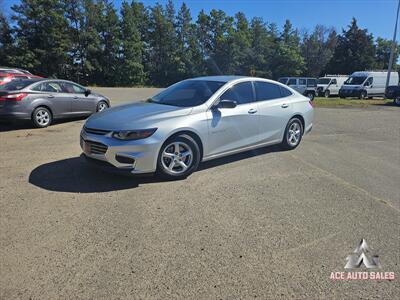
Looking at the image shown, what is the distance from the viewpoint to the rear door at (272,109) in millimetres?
6164

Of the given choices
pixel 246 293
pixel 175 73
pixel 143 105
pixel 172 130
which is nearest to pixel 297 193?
pixel 172 130

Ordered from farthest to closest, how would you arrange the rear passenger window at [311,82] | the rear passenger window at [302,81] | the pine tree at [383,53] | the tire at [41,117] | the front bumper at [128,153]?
1. the pine tree at [383,53]
2. the rear passenger window at [311,82]
3. the rear passenger window at [302,81]
4. the tire at [41,117]
5. the front bumper at [128,153]

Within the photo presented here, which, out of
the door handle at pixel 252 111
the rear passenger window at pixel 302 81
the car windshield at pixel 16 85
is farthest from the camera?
the rear passenger window at pixel 302 81

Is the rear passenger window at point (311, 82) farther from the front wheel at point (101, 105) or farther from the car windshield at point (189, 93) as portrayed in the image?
the car windshield at point (189, 93)

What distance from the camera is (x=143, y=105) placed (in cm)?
555

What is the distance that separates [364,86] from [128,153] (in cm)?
2812

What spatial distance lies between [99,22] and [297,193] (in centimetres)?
5346

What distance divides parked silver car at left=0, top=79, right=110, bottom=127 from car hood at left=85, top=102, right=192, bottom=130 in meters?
4.79

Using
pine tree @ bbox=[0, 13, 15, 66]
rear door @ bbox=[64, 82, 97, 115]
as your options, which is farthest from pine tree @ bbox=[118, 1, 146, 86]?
rear door @ bbox=[64, 82, 97, 115]

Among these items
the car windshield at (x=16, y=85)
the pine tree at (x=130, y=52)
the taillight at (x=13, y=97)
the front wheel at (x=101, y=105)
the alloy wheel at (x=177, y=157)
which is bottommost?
the alloy wheel at (x=177, y=157)

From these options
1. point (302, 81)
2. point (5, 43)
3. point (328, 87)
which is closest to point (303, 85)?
point (302, 81)

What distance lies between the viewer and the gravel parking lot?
2.60m

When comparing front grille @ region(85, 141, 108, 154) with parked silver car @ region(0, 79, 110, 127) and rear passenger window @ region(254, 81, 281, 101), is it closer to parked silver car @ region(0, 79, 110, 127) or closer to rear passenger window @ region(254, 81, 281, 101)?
rear passenger window @ region(254, 81, 281, 101)

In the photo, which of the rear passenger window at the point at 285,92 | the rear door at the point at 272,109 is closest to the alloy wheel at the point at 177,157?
the rear door at the point at 272,109
